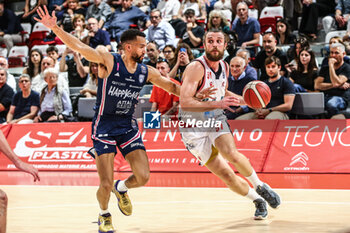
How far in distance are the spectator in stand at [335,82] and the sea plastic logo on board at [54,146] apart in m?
4.41

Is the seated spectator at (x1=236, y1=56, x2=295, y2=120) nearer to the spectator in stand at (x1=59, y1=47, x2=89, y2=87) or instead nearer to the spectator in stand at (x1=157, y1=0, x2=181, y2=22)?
the spectator in stand at (x1=59, y1=47, x2=89, y2=87)

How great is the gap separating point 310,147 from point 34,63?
21.7 feet

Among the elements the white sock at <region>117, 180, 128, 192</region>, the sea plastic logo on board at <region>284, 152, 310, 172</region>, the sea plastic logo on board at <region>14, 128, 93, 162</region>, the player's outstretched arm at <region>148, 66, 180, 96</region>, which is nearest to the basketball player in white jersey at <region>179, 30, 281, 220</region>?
the player's outstretched arm at <region>148, 66, 180, 96</region>

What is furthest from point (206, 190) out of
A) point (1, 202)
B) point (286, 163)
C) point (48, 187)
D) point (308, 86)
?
point (1, 202)

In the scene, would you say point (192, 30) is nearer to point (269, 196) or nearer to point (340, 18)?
point (340, 18)

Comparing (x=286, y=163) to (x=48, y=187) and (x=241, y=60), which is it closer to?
(x=241, y=60)

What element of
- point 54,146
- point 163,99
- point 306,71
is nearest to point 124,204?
point 163,99

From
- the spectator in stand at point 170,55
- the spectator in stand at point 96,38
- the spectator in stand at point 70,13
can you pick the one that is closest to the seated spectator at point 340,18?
the spectator in stand at point 170,55

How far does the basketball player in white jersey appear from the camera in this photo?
5.80 meters

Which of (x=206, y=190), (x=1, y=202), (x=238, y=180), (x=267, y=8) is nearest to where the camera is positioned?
(x=1, y=202)

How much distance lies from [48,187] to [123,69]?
3727mm

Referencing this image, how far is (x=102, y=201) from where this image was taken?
5430 mm

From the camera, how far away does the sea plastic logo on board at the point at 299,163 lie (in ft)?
29.0

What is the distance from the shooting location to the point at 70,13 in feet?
50.6
